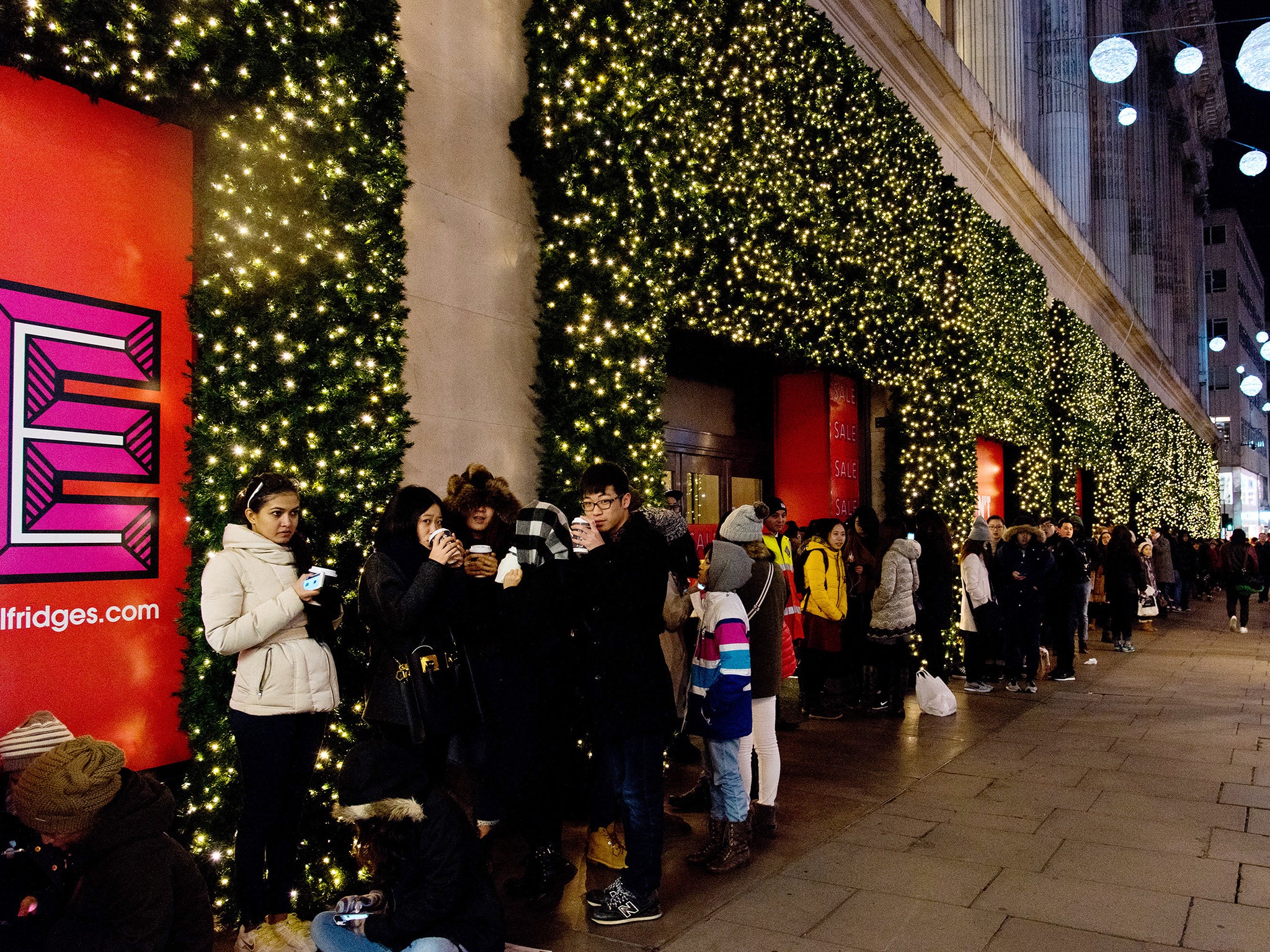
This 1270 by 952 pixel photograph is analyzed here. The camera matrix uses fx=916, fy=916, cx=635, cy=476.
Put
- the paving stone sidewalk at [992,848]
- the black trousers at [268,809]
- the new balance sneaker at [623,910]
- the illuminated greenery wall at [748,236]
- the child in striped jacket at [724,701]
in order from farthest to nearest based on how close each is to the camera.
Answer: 1. the illuminated greenery wall at [748,236]
2. the child in striped jacket at [724,701]
3. the new balance sneaker at [623,910]
4. the paving stone sidewalk at [992,848]
5. the black trousers at [268,809]

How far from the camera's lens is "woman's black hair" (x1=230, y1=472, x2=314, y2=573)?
13.5 ft

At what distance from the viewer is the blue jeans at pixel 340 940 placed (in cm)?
306

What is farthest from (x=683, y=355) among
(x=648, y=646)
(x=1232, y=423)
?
(x=1232, y=423)

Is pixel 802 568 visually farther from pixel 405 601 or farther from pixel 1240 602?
pixel 1240 602

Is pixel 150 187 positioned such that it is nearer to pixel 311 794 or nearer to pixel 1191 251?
pixel 311 794

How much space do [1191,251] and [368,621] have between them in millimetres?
59835

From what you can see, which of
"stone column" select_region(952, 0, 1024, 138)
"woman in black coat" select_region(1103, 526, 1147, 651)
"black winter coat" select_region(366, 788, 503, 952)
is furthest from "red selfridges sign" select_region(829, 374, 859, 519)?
"black winter coat" select_region(366, 788, 503, 952)

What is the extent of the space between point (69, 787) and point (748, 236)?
7.51m

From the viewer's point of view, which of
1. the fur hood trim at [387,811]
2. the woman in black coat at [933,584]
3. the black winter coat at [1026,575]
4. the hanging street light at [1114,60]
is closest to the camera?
the fur hood trim at [387,811]

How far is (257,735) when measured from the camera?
3.98m

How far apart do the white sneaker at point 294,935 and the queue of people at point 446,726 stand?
0.04 ft

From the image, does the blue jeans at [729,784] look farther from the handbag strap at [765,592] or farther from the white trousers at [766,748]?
the handbag strap at [765,592]

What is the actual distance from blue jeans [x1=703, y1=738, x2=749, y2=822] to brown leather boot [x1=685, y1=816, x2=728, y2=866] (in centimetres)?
4

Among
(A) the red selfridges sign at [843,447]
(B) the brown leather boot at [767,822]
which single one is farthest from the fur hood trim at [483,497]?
(A) the red selfridges sign at [843,447]
